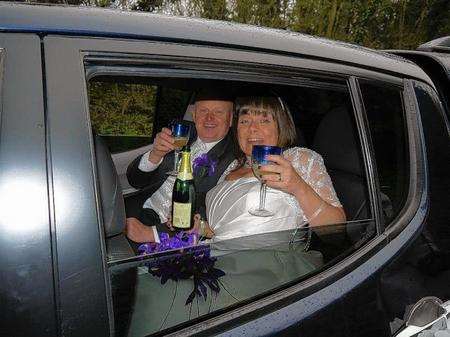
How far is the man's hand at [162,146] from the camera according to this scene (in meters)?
2.64

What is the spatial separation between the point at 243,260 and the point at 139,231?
106 centimetres

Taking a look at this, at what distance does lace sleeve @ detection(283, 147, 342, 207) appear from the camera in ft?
6.41

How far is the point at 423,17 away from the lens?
1091cm

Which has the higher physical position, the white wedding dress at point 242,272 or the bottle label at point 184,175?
the bottle label at point 184,175

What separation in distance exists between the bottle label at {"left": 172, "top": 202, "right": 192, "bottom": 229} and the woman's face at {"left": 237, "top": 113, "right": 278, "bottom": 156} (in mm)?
439

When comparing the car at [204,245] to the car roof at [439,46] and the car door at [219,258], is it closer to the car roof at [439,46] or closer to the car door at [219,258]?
the car door at [219,258]

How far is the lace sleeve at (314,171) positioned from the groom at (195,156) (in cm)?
61

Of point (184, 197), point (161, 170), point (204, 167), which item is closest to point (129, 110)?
point (161, 170)

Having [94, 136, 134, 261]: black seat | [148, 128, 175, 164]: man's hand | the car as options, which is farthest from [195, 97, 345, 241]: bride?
[94, 136, 134, 261]: black seat

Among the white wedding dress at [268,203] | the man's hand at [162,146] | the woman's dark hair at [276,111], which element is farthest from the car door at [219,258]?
the man's hand at [162,146]

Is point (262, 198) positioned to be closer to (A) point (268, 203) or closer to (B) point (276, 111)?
(A) point (268, 203)

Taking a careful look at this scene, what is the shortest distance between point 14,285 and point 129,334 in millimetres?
281

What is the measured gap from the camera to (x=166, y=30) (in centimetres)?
117

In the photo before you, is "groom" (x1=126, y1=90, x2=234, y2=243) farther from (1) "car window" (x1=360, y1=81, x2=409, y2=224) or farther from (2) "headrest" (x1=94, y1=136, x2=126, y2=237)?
(2) "headrest" (x1=94, y1=136, x2=126, y2=237)
